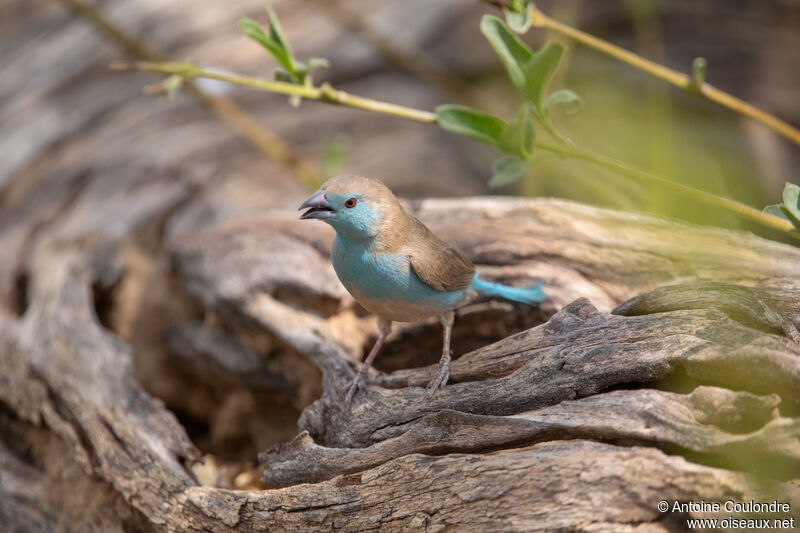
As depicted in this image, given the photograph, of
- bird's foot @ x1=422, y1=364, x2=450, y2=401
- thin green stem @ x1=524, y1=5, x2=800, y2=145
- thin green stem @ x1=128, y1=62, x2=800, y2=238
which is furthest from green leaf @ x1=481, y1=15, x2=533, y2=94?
bird's foot @ x1=422, y1=364, x2=450, y2=401

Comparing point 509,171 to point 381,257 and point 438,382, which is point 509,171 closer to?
point 381,257

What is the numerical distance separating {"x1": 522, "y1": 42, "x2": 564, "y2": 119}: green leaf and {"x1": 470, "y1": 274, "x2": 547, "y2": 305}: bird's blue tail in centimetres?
95

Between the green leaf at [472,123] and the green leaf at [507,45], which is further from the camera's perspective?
the green leaf at [472,123]

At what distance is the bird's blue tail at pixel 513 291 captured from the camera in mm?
3396

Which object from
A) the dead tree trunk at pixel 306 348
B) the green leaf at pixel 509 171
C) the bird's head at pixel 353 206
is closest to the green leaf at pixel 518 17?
the green leaf at pixel 509 171

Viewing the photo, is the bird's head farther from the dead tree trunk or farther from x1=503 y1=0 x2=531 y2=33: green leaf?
x1=503 y1=0 x2=531 y2=33: green leaf

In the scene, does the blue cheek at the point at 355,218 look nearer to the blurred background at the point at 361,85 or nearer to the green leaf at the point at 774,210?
the green leaf at the point at 774,210

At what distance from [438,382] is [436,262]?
→ 528 mm

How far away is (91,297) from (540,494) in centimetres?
296

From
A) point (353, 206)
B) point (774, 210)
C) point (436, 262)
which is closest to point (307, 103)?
point (353, 206)

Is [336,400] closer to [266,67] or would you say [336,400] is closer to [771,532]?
[771,532]

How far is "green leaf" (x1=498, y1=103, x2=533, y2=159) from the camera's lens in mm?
2736

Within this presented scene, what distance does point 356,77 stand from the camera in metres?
5.70

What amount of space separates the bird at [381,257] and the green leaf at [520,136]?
0.57 metres
